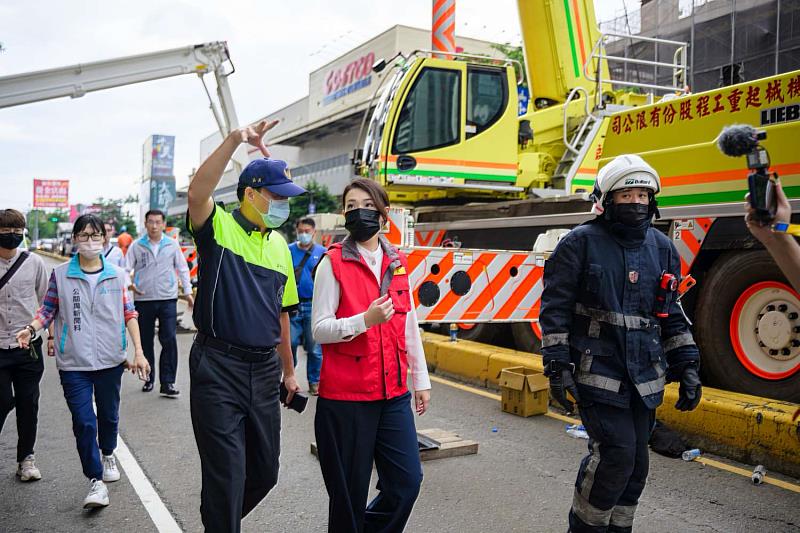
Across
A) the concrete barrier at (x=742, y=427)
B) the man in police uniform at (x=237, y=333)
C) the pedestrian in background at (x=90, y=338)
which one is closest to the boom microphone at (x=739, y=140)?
the man in police uniform at (x=237, y=333)

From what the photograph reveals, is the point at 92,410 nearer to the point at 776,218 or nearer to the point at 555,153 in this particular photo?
the point at 776,218

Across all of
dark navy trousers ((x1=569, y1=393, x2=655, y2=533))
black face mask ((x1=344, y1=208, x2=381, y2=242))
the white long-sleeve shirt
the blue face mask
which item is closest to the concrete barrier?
dark navy trousers ((x1=569, y1=393, x2=655, y2=533))

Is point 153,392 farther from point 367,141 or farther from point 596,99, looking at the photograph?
point 596,99

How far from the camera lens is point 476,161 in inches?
408

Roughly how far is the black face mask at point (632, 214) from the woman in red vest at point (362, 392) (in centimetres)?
102

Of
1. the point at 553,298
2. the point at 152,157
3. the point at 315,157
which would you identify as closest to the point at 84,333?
the point at 553,298

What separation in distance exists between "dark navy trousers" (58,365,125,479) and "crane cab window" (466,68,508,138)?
655cm

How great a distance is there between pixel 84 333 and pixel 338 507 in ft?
7.72

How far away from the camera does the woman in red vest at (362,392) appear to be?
3305 mm

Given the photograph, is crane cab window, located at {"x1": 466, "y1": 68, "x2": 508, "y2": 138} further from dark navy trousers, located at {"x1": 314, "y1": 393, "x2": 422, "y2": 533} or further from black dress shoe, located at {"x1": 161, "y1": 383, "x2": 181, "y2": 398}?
dark navy trousers, located at {"x1": 314, "y1": 393, "x2": 422, "y2": 533}

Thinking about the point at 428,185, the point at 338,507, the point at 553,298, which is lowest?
the point at 338,507

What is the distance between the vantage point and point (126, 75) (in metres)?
13.2

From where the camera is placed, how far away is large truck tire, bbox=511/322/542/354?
8.69 metres

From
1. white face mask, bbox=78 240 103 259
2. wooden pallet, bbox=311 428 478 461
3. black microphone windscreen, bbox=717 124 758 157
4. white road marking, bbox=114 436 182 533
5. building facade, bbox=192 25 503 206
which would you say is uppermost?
building facade, bbox=192 25 503 206
